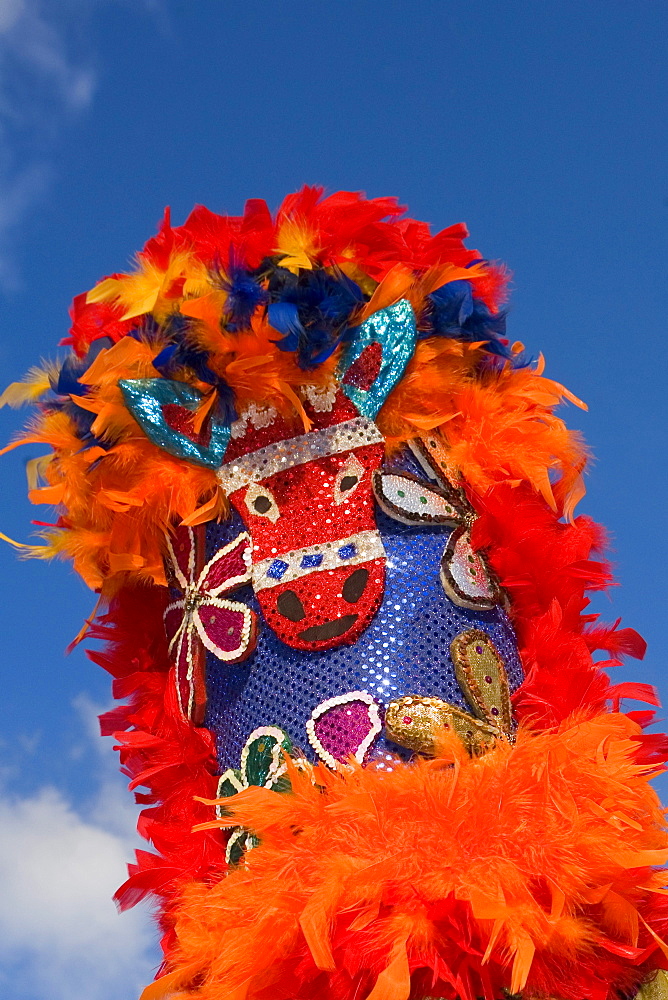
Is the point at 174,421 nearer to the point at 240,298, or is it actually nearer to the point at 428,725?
the point at 240,298

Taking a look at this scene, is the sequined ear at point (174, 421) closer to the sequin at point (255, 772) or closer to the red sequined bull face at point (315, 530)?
the red sequined bull face at point (315, 530)

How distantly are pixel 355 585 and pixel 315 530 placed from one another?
18cm

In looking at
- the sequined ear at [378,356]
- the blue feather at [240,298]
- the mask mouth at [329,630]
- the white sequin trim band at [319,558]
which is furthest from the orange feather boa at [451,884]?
the blue feather at [240,298]

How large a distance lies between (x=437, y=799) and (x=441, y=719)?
0.30 meters

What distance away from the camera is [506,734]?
254cm

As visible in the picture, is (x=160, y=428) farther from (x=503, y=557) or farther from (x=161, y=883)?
(x=161, y=883)

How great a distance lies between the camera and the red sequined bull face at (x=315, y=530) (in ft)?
8.47

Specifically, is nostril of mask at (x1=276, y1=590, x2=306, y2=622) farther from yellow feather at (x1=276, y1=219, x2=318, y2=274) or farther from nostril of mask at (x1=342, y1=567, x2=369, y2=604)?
yellow feather at (x1=276, y1=219, x2=318, y2=274)

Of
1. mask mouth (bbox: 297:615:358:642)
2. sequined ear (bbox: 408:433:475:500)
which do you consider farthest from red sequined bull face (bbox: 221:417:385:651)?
sequined ear (bbox: 408:433:475:500)

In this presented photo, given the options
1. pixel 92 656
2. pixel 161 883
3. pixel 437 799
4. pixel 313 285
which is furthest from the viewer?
pixel 92 656

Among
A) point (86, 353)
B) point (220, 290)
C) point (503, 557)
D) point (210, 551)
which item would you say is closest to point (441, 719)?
point (503, 557)

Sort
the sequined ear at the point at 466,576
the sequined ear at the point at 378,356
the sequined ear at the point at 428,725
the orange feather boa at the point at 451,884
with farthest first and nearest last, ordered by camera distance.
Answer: the sequined ear at the point at 378,356, the sequined ear at the point at 466,576, the sequined ear at the point at 428,725, the orange feather boa at the point at 451,884

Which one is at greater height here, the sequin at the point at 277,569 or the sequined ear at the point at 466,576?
the sequin at the point at 277,569

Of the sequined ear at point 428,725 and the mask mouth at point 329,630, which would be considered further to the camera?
the mask mouth at point 329,630
